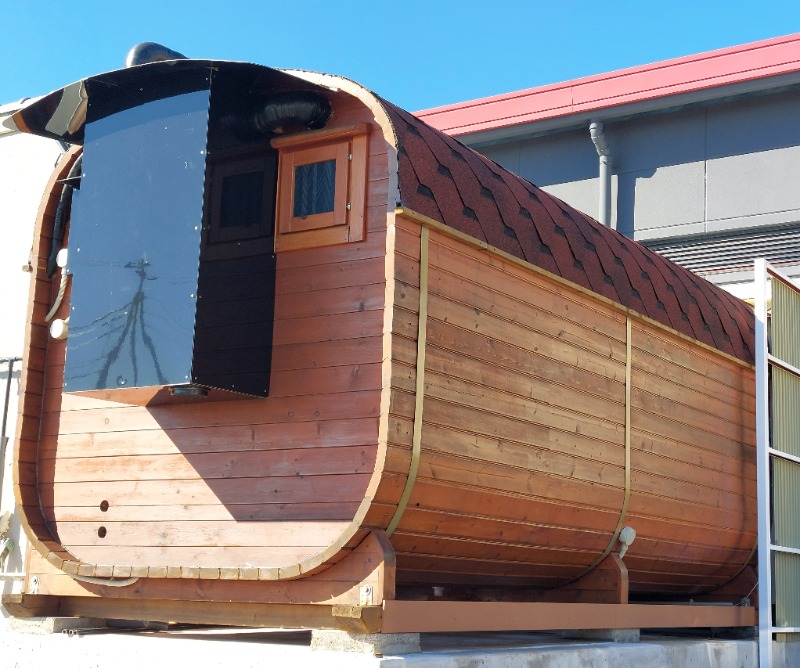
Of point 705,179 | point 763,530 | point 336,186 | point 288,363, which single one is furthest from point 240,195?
point 705,179

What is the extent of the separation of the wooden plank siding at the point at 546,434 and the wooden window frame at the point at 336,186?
0.40 meters

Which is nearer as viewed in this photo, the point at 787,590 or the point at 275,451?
the point at 275,451

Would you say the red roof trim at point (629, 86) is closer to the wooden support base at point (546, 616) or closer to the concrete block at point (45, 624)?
the wooden support base at point (546, 616)

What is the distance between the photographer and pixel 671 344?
8.62 m

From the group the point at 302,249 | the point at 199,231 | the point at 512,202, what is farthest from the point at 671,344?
the point at 199,231

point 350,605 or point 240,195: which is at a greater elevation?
point 240,195

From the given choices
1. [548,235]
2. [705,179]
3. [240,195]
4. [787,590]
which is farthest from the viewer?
[705,179]

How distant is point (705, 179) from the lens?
11969mm

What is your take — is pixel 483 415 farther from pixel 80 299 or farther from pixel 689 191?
pixel 689 191

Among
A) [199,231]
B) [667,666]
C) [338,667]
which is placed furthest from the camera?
[667,666]

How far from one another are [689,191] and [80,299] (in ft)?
24.2

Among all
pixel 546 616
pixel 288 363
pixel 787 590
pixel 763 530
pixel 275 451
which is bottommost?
pixel 546 616

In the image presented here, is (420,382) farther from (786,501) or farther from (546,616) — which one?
(786,501)

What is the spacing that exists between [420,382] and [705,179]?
703 cm
